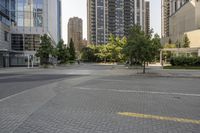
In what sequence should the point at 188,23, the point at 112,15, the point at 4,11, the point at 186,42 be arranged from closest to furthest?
the point at 4,11 → the point at 186,42 → the point at 188,23 → the point at 112,15

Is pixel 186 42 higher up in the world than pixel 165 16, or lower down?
lower down

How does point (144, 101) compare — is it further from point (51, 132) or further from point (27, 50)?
point (27, 50)

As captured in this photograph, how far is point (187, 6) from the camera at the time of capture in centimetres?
11450

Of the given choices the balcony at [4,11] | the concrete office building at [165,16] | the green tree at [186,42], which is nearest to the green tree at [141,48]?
the balcony at [4,11]

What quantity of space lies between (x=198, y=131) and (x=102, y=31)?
133804 mm

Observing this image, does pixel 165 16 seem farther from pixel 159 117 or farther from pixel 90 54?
pixel 159 117

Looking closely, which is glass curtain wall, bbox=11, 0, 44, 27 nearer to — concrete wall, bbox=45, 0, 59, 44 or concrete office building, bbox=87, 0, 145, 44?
concrete wall, bbox=45, 0, 59, 44

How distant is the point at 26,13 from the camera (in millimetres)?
65312

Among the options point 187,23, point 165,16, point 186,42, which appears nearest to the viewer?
point 186,42

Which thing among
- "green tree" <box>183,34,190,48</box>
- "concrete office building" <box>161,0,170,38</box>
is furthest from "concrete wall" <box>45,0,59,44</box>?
"concrete office building" <box>161,0,170,38</box>

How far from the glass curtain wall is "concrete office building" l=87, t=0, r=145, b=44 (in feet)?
235

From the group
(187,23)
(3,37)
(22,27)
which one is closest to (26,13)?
(22,27)

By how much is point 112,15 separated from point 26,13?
2967 inches

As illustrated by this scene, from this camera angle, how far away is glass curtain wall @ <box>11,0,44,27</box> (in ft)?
212
